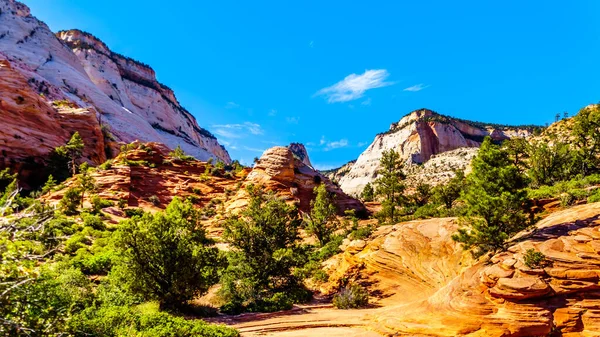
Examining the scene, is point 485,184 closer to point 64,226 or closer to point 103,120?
point 64,226

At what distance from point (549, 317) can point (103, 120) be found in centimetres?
10617

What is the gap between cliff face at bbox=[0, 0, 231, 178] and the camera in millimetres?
57750

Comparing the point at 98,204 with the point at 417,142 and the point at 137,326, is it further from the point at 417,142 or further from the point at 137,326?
the point at 417,142

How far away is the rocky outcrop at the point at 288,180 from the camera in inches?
1988

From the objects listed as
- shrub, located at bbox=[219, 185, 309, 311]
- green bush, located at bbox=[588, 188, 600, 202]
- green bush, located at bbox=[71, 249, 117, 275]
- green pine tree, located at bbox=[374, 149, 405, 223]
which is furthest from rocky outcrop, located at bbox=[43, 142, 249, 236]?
green bush, located at bbox=[588, 188, 600, 202]

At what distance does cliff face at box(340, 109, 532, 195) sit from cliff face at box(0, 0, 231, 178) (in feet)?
227

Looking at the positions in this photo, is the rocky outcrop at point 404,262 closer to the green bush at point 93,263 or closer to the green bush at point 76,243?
the green bush at point 93,263

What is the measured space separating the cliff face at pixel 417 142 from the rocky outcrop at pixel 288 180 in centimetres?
8709

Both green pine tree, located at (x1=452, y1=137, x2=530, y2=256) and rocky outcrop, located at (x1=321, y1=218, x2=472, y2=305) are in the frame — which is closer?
green pine tree, located at (x1=452, y1=137, x2=530, y2=256)

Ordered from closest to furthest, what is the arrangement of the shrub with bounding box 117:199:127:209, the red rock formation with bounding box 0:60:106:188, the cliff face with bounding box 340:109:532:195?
the shrub with bounding box 117:199:127:209, the red rock formation with bounding box 0:60:106:188, the cliff face with bounding box 340:109:532:195

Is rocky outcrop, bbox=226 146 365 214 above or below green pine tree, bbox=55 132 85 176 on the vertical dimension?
below

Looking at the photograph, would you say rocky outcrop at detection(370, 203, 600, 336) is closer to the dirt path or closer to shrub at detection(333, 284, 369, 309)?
the dirt path

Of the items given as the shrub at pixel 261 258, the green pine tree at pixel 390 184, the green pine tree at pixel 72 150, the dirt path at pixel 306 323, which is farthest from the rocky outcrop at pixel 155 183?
the dirt path at pixel 306 323

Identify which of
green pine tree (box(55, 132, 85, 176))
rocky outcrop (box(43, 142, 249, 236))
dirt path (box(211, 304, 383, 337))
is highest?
green pine tree (box(55, 132, 85, 176))
